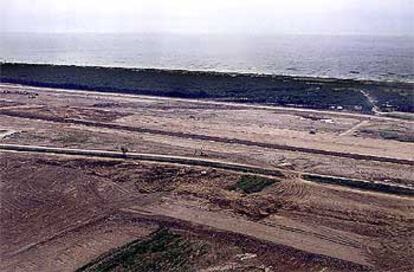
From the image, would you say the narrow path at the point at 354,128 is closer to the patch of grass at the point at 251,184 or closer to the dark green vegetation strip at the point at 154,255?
the patch of grass at the point at 251,184

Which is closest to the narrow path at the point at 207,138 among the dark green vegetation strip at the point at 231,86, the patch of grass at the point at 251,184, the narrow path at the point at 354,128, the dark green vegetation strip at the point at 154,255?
the narrow path at the point at 354,128

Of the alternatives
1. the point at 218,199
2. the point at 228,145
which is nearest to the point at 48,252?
the point at 218,199

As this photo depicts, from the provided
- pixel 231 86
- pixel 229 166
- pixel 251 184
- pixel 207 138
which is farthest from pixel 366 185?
pixel 231 86

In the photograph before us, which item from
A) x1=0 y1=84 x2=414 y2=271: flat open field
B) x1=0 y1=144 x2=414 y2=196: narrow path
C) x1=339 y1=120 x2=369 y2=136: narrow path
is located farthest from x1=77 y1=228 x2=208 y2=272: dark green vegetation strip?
x1=339 y1=120 x2=369 y2=136: narrow path

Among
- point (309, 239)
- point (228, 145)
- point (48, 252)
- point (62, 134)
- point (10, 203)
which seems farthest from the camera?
point (62, 134)

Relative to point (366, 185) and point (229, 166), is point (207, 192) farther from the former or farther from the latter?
point (366, 185)

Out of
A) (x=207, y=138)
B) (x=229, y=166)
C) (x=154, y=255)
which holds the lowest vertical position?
(x=154, y=255)

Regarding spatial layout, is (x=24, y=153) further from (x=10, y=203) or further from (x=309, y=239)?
(x=309, y=239)
